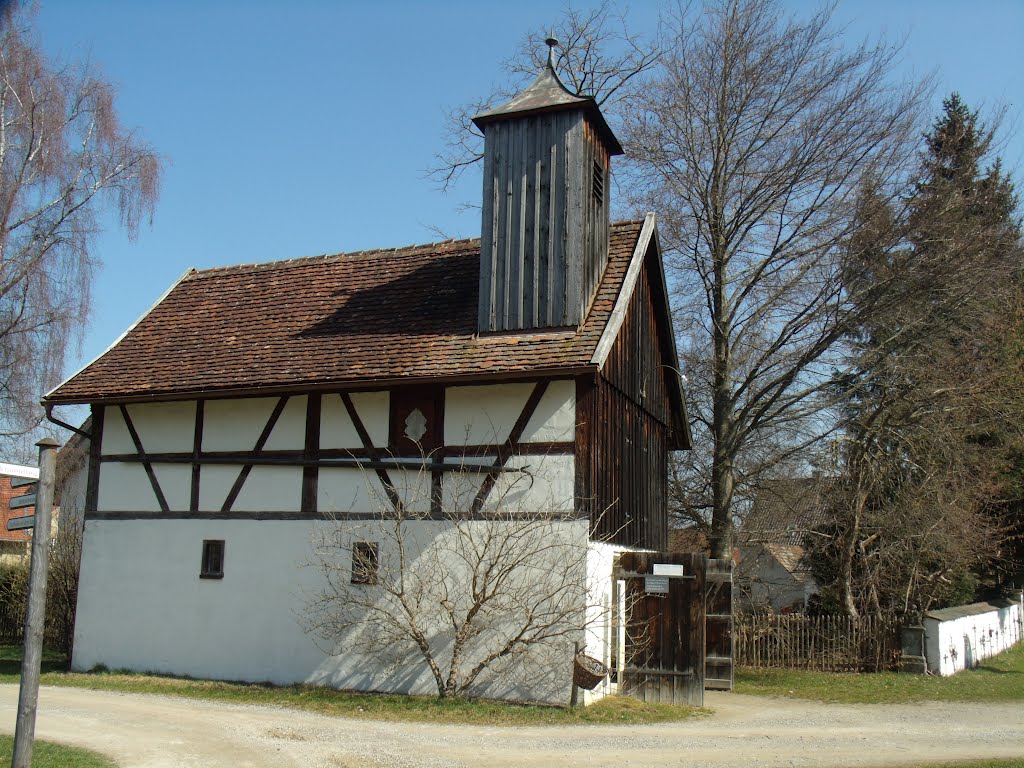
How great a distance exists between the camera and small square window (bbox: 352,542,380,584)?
1490 centimetres

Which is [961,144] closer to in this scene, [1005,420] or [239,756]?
[1005,420]

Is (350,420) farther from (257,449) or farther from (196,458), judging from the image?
(196,458)

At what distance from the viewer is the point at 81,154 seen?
23.4m

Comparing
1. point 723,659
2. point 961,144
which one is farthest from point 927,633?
point 961,144

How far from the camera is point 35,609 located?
25.0 ft

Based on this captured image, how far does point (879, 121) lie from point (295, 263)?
1240 centimetres

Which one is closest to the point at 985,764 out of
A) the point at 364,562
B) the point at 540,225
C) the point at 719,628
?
the point at 719,628

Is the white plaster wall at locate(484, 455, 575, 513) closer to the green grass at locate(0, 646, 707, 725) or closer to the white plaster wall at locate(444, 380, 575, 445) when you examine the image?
the white plaster wall at locate(444, 380, 575, 445)

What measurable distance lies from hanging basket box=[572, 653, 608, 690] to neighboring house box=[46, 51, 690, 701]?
25cm

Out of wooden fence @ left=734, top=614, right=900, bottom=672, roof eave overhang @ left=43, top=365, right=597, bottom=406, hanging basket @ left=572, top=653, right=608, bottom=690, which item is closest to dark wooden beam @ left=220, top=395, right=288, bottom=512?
roof eave overhang @ left=43, top=365, right=597, bottom=406

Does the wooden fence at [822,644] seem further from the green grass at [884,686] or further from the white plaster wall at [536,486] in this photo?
the white plaster wall at [536,486]

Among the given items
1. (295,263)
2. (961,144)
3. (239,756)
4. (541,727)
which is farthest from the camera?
(961,144)

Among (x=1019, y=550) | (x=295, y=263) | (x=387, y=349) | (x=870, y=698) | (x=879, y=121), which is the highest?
(x=879, y=121)

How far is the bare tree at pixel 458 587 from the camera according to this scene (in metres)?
13.9
